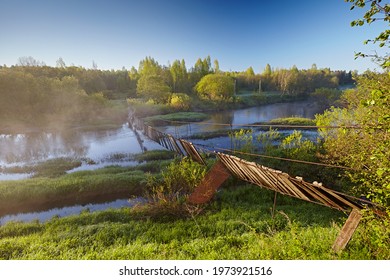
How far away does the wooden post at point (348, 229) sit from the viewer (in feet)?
9.63

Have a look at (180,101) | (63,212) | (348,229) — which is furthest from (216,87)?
(348,229)

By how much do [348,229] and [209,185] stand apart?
13.5ft

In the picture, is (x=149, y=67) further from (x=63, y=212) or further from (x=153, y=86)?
(x=63, y=212)

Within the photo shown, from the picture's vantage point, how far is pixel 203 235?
15.5 ft

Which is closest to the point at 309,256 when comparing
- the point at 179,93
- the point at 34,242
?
the point at 34,242

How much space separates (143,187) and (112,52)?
4.62 metres

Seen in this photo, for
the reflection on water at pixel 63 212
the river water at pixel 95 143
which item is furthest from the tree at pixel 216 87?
the reflection on water at pixel 63 212

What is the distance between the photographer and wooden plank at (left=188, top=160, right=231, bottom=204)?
6.47 m

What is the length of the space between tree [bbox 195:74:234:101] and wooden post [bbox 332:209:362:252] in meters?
7.49

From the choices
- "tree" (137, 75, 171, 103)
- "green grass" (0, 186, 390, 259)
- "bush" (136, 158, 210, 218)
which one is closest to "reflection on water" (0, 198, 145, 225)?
"bush" (136, 158, 210, 218)

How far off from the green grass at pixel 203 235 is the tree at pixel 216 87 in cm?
Result: 524

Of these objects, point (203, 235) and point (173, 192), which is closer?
point (203, 235)

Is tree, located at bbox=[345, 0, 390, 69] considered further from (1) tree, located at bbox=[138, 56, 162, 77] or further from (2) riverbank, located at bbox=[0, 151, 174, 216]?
(2) riverbank, located at bbox=[0, 151, 174, 216]
